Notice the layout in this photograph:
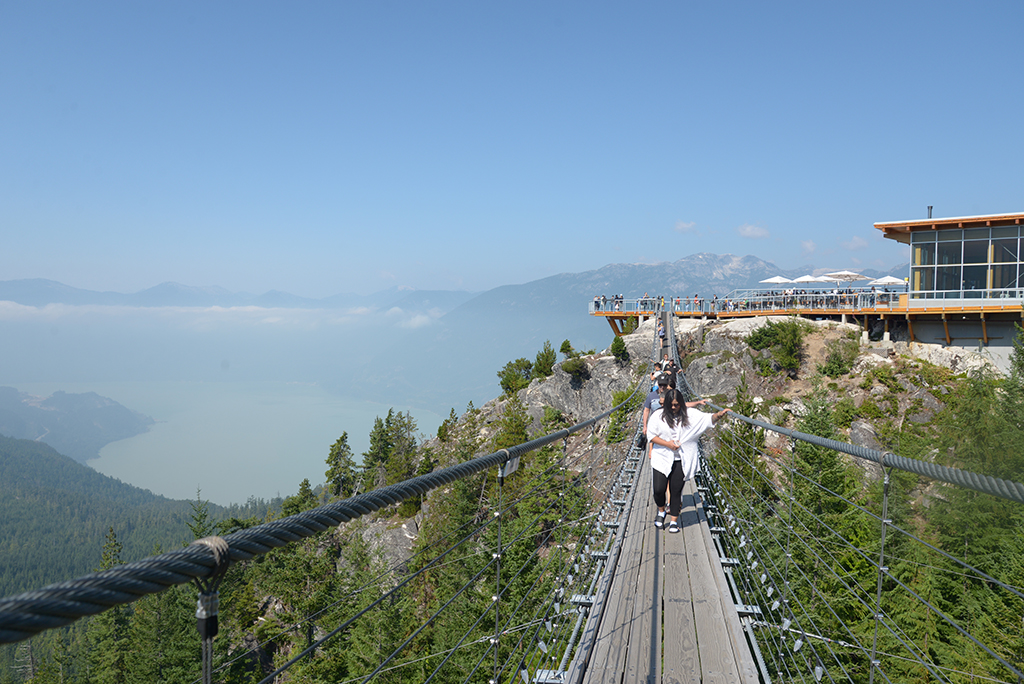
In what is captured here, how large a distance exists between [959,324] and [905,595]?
1131 cm

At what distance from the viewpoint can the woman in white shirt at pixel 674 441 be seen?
15.1 feet

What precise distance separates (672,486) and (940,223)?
64.7 ft

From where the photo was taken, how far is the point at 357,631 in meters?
25.0

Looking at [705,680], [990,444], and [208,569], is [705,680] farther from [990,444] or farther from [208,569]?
[990,444]

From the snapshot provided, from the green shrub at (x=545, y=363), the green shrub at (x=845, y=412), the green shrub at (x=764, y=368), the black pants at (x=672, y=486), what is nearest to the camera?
the black pants at (x=672, y=486)

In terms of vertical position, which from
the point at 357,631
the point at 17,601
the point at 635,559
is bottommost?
the point at 357,631

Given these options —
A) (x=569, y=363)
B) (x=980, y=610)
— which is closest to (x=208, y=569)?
(x=980, y=610)

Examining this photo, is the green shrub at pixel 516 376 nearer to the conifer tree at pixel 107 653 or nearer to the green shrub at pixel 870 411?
the green shrub at pixel 870 411

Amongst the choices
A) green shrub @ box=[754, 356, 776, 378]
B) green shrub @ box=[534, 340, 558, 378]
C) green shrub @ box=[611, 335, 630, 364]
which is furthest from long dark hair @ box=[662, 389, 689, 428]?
green shrub @ box=[534, 340, 558, 378]

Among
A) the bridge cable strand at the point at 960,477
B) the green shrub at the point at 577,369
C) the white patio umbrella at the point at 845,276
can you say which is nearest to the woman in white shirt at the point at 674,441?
the bridge cable strand at the point at 960,477

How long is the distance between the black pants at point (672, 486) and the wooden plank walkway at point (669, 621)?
259 millimetres

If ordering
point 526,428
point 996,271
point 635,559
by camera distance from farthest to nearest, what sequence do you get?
1. point 526,428
2. point 996,271
3. point 635,559

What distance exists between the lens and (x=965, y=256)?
1886 centimetres

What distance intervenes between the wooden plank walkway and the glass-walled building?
19.8 metres
